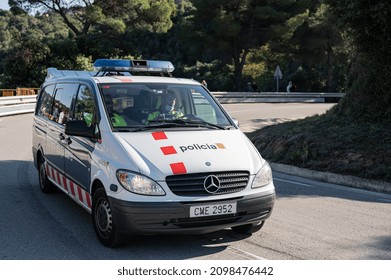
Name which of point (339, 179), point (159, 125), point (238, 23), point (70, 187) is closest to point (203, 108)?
point (159, 125)

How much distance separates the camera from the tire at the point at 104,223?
16.8ft

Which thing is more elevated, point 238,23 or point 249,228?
point 238,23

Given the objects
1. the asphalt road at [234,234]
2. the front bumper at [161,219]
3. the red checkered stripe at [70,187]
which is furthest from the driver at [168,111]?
the asphalt road at [234,234]

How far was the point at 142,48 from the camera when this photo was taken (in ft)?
218

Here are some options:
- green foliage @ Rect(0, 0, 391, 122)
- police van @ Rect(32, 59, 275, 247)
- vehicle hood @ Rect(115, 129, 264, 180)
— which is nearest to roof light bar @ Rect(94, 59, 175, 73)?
police van @ Rect(32, 59, 275, 247)

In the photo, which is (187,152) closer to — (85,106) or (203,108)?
→ (203,108)

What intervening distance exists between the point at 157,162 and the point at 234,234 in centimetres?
148

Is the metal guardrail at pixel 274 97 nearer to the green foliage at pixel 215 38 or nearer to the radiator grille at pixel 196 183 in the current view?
the green foliage at pixel 215 38

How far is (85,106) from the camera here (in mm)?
6332

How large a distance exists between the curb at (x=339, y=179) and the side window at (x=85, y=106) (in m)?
5.58

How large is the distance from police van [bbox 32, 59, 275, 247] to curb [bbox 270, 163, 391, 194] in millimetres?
4188

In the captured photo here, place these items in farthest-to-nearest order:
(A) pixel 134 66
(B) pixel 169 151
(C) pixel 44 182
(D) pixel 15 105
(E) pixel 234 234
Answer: (D) pixel 15 105 < (A) pixel 134 66 < (C) pixel 44 182 < (E) pixel 234 234 < (B) pixel 169 151
